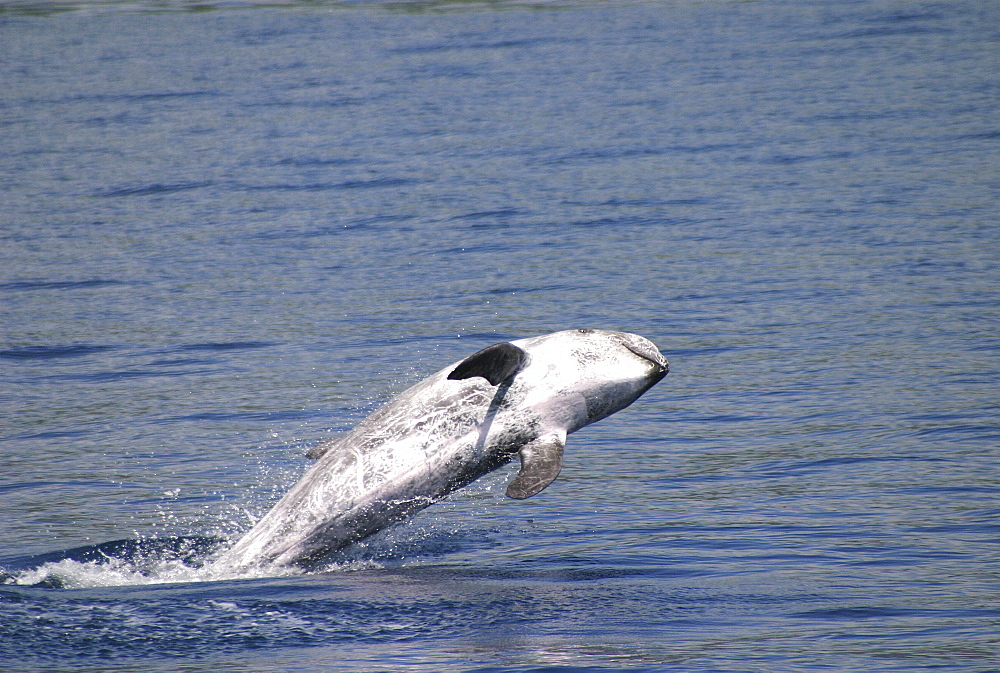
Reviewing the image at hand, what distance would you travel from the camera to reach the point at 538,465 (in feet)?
31.8

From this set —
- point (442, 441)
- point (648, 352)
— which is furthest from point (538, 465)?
point (648, 352)

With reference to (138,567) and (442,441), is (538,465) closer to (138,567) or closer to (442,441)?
(442,441)

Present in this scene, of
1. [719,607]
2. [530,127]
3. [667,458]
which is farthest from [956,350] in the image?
[530,127]

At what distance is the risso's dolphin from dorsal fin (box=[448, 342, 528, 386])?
0.01 meters

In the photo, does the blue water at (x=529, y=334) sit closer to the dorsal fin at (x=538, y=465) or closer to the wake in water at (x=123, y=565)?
the wake in water at (x=123, y=565)

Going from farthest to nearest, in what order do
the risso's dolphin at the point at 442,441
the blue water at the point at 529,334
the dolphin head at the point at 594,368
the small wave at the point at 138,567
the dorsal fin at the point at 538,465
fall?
the dolphin head at the point at 594,368 < the risso's dolphin at the point at 442,441 < the small wave at the point at 138,567 < the dorsal fin at the point at 538,465 < the blue water at the point at 529,334

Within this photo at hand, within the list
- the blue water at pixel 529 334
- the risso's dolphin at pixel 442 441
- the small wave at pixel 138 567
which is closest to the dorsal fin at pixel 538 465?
the risso's dolphin at pixel 442 441

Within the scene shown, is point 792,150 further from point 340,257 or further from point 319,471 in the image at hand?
point 319,471

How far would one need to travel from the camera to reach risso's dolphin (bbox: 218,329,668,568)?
32.3ft

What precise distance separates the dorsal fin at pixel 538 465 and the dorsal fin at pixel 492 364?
0.51 metres

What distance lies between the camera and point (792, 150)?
25.5 meters

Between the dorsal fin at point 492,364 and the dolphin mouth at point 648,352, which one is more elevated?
the dorsal fin at point 492,364

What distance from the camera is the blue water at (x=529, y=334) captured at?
873 centimetres

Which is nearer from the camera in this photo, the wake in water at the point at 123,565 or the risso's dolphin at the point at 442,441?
the wake in water at the point at 123,565
